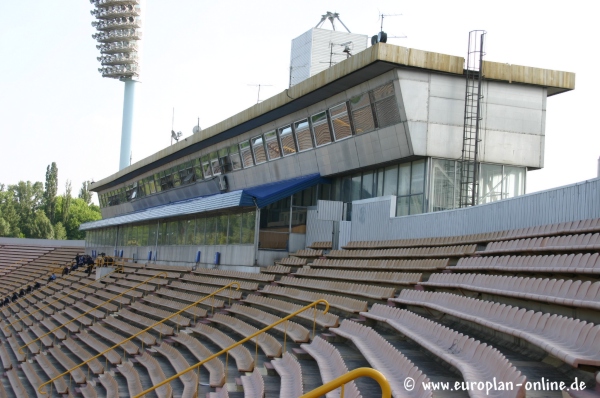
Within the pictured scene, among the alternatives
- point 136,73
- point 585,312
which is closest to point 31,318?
point 585,312

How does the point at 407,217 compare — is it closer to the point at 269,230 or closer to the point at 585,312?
the point at 269,230

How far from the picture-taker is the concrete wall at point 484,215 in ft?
33.8

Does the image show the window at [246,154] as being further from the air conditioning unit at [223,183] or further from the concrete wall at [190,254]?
the concrete wall at [190,254]

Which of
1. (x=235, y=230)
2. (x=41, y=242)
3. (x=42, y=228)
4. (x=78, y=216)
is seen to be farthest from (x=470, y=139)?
(x=78, y=216)

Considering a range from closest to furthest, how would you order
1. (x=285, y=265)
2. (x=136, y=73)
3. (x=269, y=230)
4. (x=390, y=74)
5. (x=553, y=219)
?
(x=553, y=219), (x=390, y=74), (x=285, y=265), (x=269, y=230), (x=136, y=73)

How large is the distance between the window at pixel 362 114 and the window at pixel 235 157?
8057mm

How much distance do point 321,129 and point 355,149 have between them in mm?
1804

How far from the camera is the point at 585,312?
679cm

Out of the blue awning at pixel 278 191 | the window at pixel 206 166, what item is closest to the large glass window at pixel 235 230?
the blue awning at pixel 278 191

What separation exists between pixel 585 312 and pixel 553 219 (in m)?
4.38

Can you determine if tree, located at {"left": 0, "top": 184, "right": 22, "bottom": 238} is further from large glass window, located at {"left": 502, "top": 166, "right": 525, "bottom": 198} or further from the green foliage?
large glass window, located at {"left": 502, "top": 166, "right": 525, "bottom": 198}

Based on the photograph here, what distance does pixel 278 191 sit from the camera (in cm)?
1934

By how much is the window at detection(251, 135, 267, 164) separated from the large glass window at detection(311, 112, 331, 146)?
366 centimetres

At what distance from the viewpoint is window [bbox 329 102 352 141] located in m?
18.4
